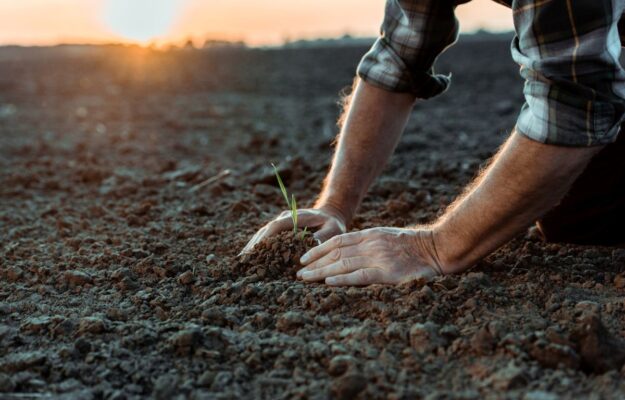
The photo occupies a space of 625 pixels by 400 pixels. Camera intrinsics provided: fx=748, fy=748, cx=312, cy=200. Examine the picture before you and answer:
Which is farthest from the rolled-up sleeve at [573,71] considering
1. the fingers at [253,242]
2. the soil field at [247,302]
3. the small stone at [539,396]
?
the fingers at [253,242]

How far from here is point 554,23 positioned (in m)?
1.91

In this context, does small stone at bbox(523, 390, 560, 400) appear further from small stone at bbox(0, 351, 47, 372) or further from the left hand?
small stone at bbox(0, 351, 47, 372)

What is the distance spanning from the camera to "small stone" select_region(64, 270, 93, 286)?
246 centimetres

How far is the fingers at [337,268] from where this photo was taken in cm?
224

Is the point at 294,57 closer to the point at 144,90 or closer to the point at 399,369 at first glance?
the point at 144,90

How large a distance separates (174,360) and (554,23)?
1280 mm

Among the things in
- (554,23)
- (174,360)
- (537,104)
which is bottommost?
(174,360)

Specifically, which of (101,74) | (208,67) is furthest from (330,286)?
(208,67)

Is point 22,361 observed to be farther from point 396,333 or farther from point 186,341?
point 396,333

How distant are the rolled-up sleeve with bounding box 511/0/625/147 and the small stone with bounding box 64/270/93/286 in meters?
1.46

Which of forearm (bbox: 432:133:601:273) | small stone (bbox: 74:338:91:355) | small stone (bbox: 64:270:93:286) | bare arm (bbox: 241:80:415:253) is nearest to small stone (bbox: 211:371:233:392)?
small stone (bbox: 74:338:91:355)

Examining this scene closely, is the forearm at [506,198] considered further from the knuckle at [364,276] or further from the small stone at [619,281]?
the small stone at [619,281]

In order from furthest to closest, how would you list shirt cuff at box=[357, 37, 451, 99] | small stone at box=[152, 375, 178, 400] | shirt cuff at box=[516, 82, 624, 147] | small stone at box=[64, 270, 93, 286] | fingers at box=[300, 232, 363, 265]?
shirt cuff at box=[357, 37, 451, 99] → small stone at box=[64, 270, 93, 286] → fingers at box=[300, 232, 363, 265] → shirt cuff at box=[516, 82, 624, 147] → small stone at box=[152, 375, 178, 400]

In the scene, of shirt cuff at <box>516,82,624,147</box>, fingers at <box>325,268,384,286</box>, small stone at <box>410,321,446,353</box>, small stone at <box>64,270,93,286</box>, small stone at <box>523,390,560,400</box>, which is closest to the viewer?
small stone at <box>523,390,560,400</box>
